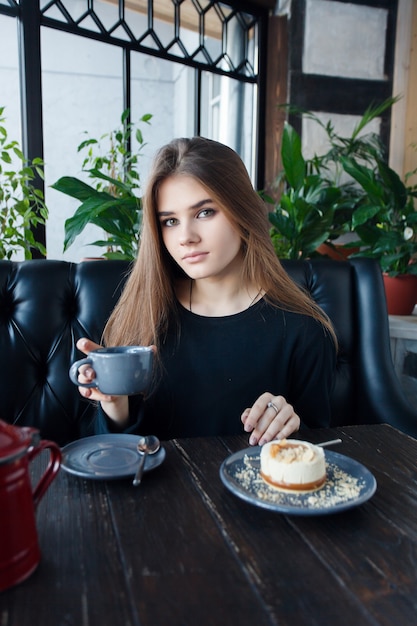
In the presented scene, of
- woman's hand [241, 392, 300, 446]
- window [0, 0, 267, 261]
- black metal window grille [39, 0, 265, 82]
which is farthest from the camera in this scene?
black metal window grille [39, 0, 265, 82]

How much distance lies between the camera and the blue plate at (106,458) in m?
0.77

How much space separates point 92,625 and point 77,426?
112cm

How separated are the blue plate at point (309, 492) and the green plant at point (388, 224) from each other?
1449mm

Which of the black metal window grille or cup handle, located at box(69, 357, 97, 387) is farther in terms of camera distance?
the black metal window grille

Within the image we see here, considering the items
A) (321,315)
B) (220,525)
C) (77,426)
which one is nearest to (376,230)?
(321,315)

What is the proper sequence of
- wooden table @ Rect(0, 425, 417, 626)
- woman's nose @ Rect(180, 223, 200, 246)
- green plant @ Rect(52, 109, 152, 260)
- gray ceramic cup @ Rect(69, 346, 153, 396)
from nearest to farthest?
wooden table @ Rect(0, 425, 417, 626), gray ceramic cup @ Rect(69, 346, 153, 396), woman's nose @ Rect(180, 223, 200, 246), green plant @ Rect(52, 109, 152, 260)

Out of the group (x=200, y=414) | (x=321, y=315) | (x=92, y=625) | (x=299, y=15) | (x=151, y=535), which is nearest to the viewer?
(x=92, y=625)

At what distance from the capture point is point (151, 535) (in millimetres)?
623

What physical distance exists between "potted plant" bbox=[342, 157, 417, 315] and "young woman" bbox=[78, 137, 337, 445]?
2.87 feet

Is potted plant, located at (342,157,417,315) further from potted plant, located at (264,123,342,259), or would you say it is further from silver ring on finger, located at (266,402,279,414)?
silver ring on finger, located at (266,402,279,414)

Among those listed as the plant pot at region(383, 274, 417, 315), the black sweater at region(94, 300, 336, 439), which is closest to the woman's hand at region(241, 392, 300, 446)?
the black sweater at region(94, 300, 336, 439)

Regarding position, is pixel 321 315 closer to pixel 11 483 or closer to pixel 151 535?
pixel 151 535

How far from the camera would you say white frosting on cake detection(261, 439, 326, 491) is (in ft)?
2.32

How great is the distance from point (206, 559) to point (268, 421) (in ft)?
1.32
